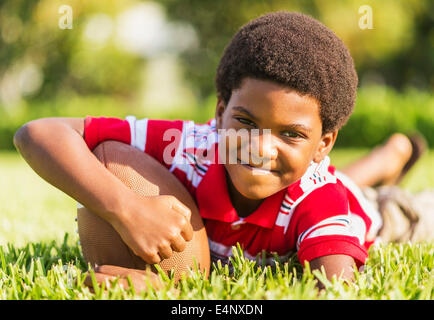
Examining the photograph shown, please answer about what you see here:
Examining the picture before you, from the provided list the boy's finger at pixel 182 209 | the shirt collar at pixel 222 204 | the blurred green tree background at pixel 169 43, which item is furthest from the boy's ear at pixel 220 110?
the blurred green tree background at pixel 169 43

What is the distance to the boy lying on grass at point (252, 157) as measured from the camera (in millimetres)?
1987

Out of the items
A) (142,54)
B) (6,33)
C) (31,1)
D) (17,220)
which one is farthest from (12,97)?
(17,220)

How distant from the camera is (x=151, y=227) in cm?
195

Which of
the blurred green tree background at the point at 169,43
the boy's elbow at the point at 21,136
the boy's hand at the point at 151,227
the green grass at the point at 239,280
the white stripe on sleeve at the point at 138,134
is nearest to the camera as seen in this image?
the green grass at the point at 239,280

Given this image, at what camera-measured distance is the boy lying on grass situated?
6.52 feet

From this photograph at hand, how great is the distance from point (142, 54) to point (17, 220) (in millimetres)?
41039

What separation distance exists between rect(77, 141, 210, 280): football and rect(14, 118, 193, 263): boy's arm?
0.09 metres

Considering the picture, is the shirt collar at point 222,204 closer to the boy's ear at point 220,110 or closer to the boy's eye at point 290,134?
the boy's ear at point 220,110

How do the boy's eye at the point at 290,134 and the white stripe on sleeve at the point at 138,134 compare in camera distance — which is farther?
the white stripe on sleeve at the point at 138,134

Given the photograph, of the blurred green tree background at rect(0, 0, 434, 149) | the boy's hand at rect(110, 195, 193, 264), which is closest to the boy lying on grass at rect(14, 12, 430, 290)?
the boy's hand at rect(110, 195, 193, 264)

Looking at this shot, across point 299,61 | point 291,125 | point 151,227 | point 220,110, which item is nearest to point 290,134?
point 291,125

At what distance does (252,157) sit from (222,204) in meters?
0.32

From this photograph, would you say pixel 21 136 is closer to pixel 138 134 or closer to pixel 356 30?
pixel 138 134

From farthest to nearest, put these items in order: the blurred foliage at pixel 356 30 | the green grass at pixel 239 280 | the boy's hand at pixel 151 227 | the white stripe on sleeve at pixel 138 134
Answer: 1. the blurred foliage at pixel 356 30
2. the white stripe on sleeve at pixel 138 134
3. the boy's hand at pixel 151 227
4. the green grass at pixel 239 280
